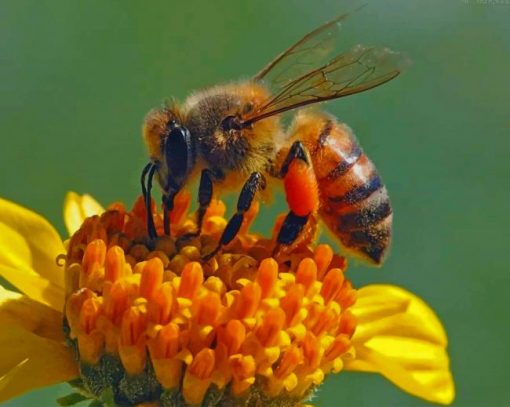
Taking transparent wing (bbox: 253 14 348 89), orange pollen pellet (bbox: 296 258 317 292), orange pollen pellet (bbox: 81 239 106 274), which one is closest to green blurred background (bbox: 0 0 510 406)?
transparent wing (bbox: 253 14 348 89)

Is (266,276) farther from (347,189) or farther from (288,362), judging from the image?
(347,189)

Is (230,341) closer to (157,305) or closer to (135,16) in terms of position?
(157,305)

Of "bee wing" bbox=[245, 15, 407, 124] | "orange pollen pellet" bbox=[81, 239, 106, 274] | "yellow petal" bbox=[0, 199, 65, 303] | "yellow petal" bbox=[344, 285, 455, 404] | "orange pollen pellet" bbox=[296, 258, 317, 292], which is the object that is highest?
"bee wing" bbox=[245, 15, 407, 124]

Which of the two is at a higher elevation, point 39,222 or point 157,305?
point 39,222

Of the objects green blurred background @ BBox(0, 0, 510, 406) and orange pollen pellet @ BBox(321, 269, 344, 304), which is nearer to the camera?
orange pollen pellet @ BBox(321, 269, 344, 304)

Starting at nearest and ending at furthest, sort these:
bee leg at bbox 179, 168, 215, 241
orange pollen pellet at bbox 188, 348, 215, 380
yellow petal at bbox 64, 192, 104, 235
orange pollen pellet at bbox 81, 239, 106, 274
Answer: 1. orange pollen pellet at bbox 188, 348, 215, 380
2. orange pollen pellet at bbox 81, 239, 106, 274
3. bee leg at bbox 179, 168, 215, 241
4. yellow petal at bbox 64, 192, 104, 235

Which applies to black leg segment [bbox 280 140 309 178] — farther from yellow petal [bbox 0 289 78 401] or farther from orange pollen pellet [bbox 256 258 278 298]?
yellow petal [bbox 0 289 78 401]

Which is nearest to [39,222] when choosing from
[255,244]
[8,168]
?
[255,244]

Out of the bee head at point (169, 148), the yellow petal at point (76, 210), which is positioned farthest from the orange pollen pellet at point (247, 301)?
the yellow petal at point (76, 210)
